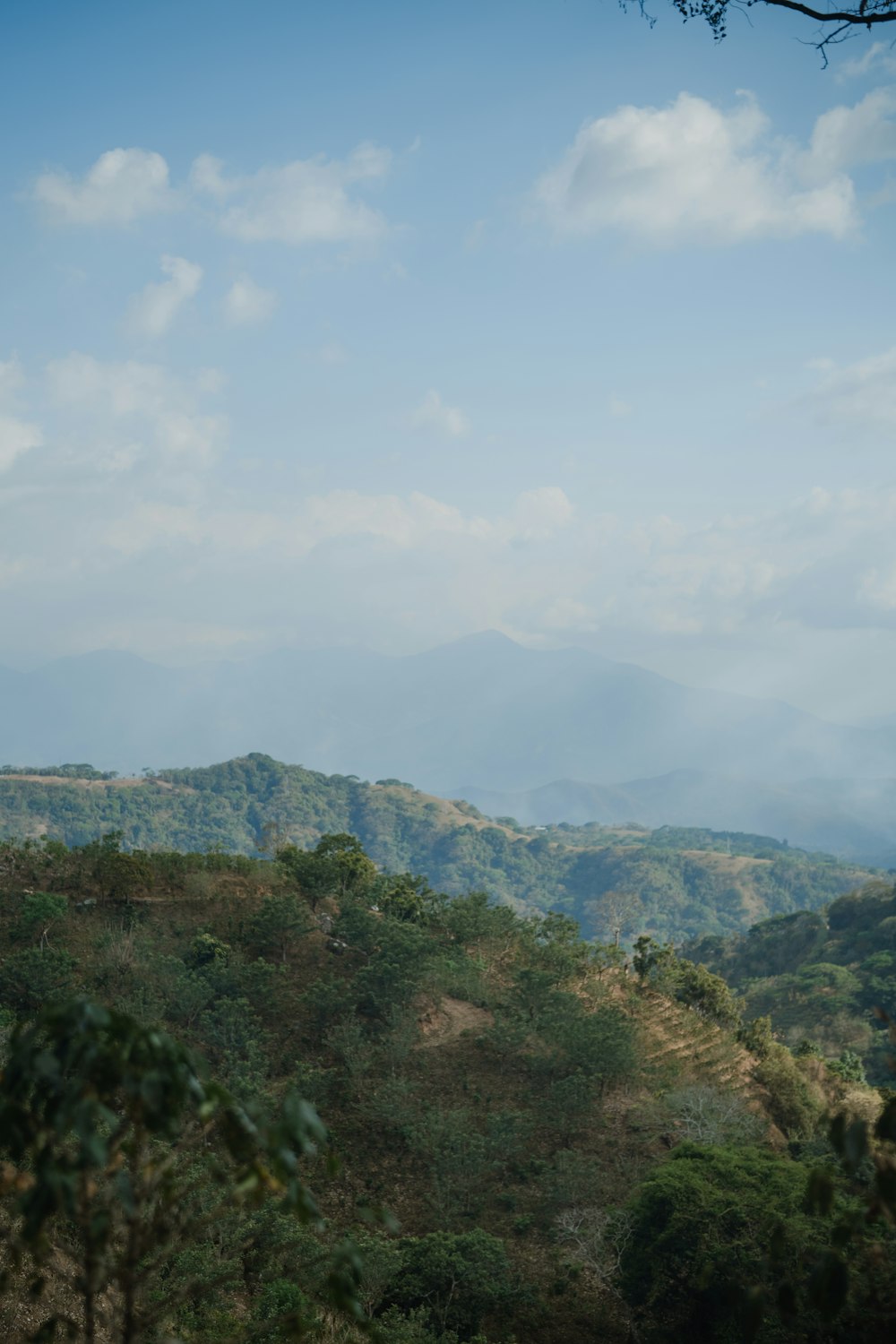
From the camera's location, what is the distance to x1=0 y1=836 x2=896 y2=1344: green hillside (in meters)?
3.09

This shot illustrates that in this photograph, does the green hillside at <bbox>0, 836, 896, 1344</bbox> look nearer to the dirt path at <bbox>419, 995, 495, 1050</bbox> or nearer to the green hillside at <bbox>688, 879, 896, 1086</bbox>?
the dirt path at <bbox>419, 995, 495, 1050</bbox>

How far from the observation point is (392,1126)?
66.5 ft

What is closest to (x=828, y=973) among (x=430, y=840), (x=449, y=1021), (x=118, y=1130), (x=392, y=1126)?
(x=449, y=1021)

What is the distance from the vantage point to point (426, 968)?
2383cm

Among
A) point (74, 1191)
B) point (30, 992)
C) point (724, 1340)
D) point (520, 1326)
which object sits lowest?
point (520, 1326)

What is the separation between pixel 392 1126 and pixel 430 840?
131 m

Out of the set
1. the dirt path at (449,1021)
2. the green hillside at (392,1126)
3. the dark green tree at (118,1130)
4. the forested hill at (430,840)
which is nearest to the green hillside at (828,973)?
the green hillside at (392,1126)

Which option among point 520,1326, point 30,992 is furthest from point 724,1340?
point 30,992

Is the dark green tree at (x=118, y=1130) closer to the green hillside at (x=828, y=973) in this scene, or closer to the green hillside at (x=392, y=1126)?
the green hillside at (x=392, y=1126)

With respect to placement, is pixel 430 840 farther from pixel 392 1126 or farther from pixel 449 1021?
pixel 392 1126

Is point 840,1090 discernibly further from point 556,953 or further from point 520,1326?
point 520,1326

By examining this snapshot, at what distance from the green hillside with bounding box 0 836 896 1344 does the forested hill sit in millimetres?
94080

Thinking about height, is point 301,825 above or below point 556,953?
above

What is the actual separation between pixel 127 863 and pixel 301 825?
395ft
